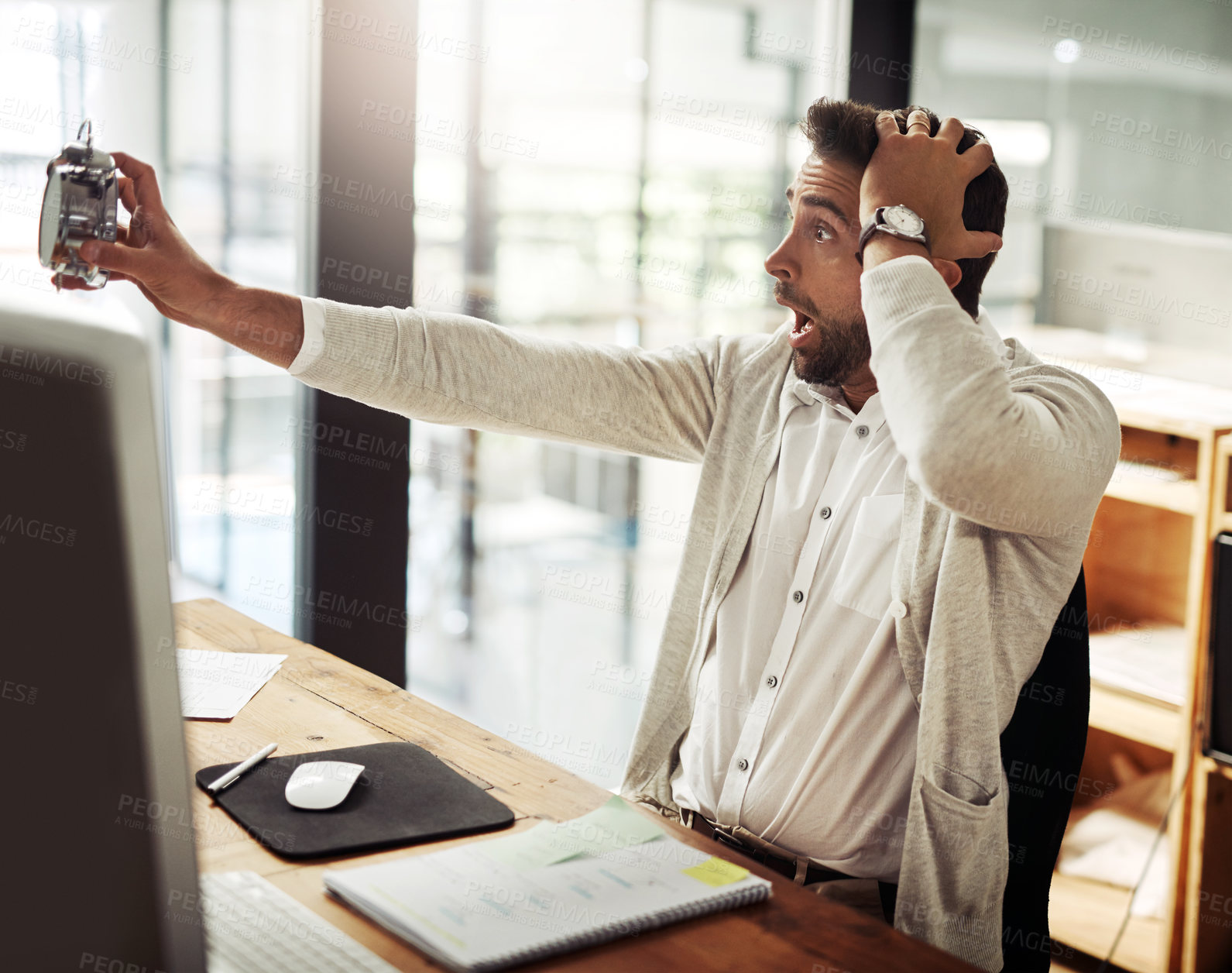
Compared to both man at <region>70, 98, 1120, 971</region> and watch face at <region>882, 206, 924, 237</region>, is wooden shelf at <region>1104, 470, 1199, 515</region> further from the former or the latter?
watch face at <region>882, 206, 924, 237</region>

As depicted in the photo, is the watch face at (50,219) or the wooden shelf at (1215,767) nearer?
the watch face at (50,219)

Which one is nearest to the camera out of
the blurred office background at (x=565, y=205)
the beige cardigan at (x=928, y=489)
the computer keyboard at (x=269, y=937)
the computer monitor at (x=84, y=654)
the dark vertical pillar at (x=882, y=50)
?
the computer monitor at (x=84, y=654)

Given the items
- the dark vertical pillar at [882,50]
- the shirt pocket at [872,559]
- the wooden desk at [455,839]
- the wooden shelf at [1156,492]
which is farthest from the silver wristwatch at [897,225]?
the dark vertical pillar at [882,50]

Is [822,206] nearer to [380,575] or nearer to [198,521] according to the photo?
[380,575]

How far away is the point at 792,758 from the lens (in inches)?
59.2

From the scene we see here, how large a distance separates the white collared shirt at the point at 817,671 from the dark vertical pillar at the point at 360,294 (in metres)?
0.75

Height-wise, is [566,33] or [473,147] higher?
[566,33]

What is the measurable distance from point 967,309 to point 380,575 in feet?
3.76

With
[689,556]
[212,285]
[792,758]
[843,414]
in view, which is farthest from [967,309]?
[212,285]

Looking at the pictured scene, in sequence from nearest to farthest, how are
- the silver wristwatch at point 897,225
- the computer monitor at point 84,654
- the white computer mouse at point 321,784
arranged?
the computer monitor at point 84,654 < the white computer mouse at point 321,784 < the silver wristwatch at point 897,225

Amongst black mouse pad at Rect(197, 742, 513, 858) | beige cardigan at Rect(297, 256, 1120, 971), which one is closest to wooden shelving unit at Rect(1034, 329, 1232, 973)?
beige cardigan at Rect(297, 256, 1120, 971)

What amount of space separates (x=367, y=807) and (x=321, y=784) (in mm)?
57

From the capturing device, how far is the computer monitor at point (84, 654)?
1.32ft

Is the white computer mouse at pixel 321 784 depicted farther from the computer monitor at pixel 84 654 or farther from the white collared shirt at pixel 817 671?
the computer monitor at pixel 84 654
